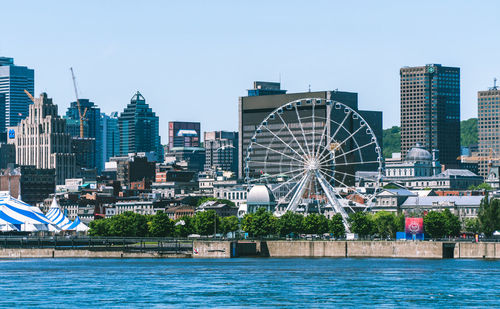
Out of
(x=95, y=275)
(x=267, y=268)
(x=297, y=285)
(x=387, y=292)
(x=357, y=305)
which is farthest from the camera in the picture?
(x=267, y=268)

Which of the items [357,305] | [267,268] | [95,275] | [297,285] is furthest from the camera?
[267,268]

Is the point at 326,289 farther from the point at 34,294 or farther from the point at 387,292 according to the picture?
the point at 34,294

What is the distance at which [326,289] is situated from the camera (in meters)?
139

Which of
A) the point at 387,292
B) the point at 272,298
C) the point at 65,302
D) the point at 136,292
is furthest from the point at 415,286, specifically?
the point at 65,302

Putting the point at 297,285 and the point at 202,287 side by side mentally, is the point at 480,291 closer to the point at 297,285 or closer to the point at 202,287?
the point at 297,285

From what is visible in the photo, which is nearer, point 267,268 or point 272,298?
point 272,298

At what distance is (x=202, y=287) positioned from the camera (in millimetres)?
142875

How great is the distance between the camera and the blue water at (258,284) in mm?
126875

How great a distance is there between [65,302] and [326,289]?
28.0 meters

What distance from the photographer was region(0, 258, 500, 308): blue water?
416 feet

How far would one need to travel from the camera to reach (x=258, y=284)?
480ft

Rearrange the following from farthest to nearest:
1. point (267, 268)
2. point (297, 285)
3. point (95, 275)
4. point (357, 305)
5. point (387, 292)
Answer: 1. point (267, 268)
2. point (95, 275)
3. point (297, 285)
4. point (387, 292)
5. point (357, 305)

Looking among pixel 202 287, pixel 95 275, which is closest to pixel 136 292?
pixel 202 287

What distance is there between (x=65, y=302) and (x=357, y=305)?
1082 inches
